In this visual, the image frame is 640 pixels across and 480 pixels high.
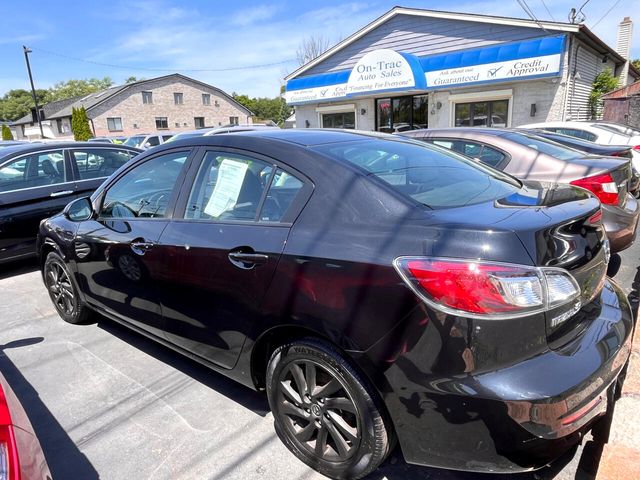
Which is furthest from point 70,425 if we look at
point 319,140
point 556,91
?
point 556,91

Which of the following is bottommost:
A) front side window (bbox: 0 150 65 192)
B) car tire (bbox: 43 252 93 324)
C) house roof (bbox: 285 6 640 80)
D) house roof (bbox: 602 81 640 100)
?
car tire (bbox: 43 252 93 324)

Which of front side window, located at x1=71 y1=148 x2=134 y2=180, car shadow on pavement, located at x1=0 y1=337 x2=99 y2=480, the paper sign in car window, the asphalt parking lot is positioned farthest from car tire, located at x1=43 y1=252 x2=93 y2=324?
front side window, located at x1=71 y1=148 x2=134 y2=180

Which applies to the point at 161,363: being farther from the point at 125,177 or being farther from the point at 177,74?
the point at 177,74

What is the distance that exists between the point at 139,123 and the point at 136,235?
46.0 m

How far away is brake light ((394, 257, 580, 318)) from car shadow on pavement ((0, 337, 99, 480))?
1.98 m

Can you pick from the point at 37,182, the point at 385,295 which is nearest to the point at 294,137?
the point at 385,295

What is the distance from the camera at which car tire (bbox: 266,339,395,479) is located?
189 cm

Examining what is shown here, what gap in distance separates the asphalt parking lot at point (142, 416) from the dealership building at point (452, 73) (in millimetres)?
11296

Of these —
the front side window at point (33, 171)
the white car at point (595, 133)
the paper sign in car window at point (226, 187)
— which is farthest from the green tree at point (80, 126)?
the paper sign in car window at point (226, 187)

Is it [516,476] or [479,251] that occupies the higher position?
[479,251]

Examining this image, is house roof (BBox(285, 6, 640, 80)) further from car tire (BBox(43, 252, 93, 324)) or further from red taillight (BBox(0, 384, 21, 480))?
red taillight (BBox(0, 384, 21, 480))

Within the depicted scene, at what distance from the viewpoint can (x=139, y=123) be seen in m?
44.2

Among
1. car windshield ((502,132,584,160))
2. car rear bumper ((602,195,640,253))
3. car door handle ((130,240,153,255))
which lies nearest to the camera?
car door handle ((130,240,153,255))

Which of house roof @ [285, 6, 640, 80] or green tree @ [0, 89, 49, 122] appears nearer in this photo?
house roof @ [285, 6, 640, 80]
